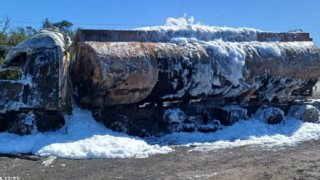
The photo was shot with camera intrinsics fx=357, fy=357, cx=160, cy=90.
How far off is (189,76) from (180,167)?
3.22m

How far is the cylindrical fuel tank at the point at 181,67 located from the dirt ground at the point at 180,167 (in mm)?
1963

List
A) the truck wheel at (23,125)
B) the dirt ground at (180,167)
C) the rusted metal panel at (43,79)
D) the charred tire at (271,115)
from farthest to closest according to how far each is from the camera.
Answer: the charred tire at (271,115) → the rusted metal panel at (43,79) → the truck wheel at (23,125) → the dirt ground at (180,167)

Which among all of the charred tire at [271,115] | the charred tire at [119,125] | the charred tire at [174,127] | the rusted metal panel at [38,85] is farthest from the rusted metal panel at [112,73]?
the charred tire at [271,115]

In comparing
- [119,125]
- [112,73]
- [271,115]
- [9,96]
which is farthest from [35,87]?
[271,115]

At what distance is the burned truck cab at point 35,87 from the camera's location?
6.73 m

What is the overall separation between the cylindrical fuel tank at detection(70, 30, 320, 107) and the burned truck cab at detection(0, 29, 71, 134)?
0.62m

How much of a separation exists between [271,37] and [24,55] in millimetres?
6745

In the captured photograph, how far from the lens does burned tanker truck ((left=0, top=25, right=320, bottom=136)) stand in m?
6.92

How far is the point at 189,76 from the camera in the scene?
836cm

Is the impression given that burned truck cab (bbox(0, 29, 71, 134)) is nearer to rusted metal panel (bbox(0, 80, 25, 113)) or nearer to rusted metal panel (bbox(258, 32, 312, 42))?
rusted metal panel (bbox(0, 80, 25, 113))

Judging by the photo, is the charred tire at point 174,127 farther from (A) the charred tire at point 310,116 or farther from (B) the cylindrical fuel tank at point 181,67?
(A) the charred tire at point 310,116

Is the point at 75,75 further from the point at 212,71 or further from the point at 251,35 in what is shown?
the point at 251,35

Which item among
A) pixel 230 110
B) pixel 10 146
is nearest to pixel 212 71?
pixel 230 110

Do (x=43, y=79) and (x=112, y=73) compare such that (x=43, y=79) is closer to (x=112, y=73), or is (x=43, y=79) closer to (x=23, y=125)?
(x=23, y=125)
